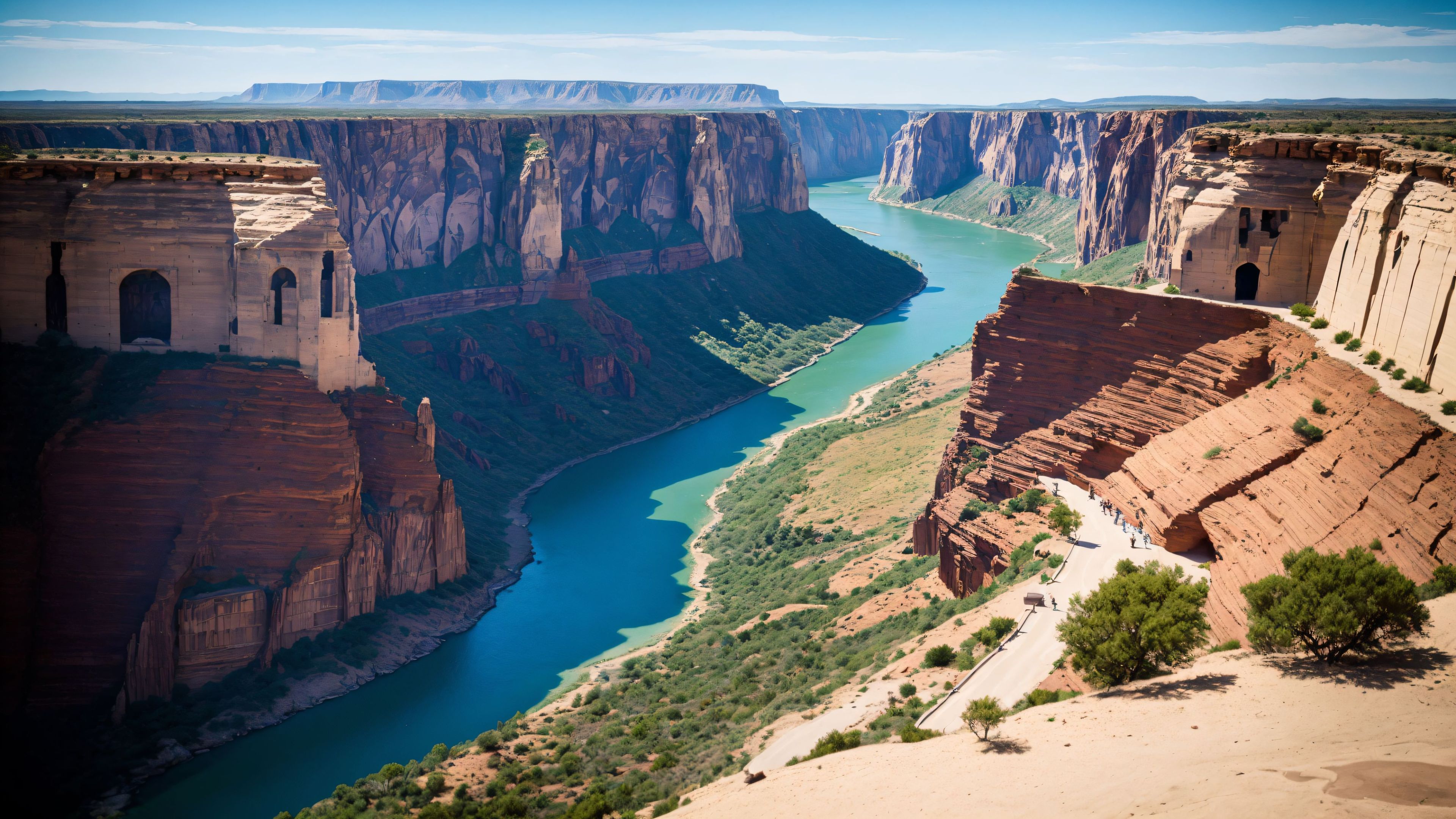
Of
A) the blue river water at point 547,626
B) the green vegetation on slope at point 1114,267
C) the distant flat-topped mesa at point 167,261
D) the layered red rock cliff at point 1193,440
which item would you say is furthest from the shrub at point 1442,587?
the green vegetation on slope at point 1114,267

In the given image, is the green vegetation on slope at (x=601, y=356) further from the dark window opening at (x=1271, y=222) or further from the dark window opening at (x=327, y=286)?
the dark window opening at (x=1271, y=222)

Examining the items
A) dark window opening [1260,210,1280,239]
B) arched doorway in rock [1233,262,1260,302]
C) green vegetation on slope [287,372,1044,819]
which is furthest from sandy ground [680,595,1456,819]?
dark window opening [1260,210,1280,239]

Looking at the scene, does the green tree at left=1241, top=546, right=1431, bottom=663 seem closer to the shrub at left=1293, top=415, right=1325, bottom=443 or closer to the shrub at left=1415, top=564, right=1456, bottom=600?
the shrub at left=1415, top=564, right=1456, bottom=600

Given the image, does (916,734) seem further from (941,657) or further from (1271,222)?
(1271,222)

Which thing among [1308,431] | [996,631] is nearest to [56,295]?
[996,631]

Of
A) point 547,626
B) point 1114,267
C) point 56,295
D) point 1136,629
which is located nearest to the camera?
point 1136,629

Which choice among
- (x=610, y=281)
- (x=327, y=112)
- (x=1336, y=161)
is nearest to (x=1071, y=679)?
(x=1336, y=161)
